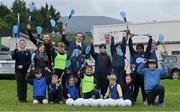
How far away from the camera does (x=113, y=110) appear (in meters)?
12.8

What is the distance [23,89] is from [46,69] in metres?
0.90

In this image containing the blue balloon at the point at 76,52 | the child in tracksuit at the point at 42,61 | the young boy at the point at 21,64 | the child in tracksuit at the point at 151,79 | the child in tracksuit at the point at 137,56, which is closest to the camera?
the child in tracksuit at the point at 151,79

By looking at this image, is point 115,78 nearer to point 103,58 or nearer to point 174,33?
point 103,58

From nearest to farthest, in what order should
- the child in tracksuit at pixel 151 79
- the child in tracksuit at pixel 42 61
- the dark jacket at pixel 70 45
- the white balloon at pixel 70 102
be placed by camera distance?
the white balloon at pixel 70 102, the child in tracksuit at pixel 151 79, the dark jacket at pixel 70 45, the child in tracksuit at pixel 42 61

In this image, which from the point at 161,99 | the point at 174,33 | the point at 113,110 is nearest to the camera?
the point at 113,110

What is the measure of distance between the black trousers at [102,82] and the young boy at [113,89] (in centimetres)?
54

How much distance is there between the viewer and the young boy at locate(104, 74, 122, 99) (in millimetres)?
14266

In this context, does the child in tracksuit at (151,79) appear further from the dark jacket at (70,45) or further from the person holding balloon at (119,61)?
the dark jacket at (70,45)

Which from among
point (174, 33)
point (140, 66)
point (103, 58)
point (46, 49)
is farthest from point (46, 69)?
point (174, 33)

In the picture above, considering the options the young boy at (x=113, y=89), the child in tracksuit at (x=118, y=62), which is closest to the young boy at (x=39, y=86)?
the young boy at (x=113, y=89)

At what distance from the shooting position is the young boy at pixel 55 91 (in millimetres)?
14809

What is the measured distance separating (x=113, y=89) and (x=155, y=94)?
1106 millimetres

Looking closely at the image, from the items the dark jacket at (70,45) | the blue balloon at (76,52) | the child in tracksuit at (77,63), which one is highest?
the dark jacket at (70,45)

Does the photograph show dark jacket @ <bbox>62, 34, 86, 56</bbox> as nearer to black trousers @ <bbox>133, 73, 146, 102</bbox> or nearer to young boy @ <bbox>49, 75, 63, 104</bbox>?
young boy @ <bbox>49, 75, 63, 104</bbox>
